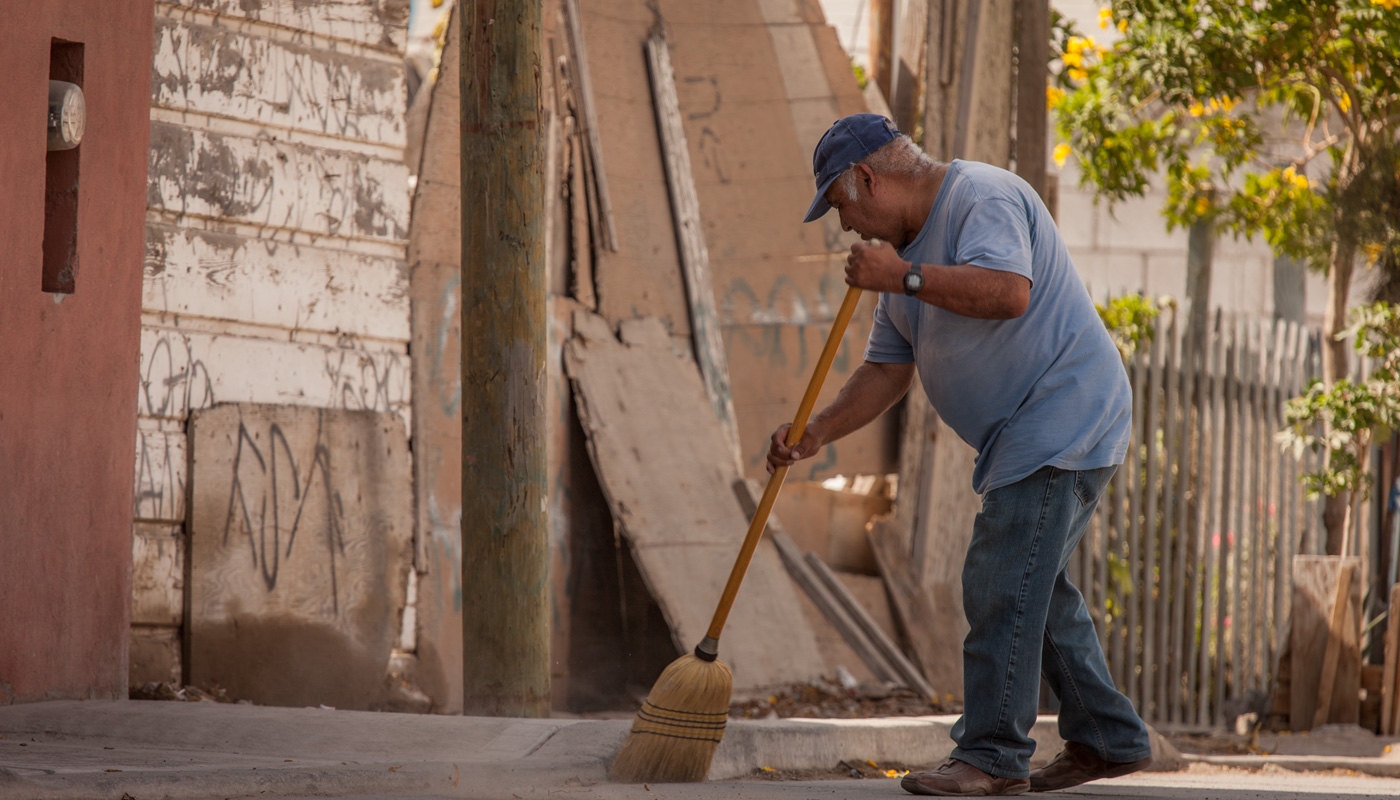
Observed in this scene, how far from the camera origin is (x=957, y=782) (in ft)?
A: 10.3

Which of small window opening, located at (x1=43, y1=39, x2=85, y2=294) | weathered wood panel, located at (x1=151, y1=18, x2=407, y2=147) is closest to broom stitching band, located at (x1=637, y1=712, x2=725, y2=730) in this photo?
small window opening, located at (x1=43, y1=39, x2=85, y2=294)

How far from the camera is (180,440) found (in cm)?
472

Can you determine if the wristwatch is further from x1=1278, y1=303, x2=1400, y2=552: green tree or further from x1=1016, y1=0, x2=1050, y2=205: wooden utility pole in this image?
x1=1278, y1=303, x2=1400, y2=552: green tree

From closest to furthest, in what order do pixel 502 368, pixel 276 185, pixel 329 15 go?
pixel 502 368 < pixel 276 185 < pixel 329 15

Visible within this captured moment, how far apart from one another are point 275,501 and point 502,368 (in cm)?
153

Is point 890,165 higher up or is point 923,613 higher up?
point 890,165

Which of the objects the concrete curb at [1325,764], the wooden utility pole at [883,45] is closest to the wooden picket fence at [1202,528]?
the concrete curb at [1325,764]

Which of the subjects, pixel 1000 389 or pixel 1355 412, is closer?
pixel 1000 389

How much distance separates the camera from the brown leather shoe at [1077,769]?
340 cm

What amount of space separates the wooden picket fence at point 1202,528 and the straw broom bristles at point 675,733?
14.2ft

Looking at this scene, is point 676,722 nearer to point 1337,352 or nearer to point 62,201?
point 62,201

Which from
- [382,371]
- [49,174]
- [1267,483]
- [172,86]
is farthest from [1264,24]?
[49,174]

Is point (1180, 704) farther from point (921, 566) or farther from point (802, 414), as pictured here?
point (802, 414)

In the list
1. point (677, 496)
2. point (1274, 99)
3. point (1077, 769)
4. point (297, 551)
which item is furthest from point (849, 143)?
point (1274, 99)
